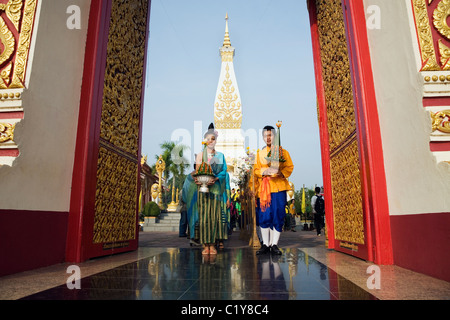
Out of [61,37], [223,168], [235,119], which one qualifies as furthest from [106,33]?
[235,119]

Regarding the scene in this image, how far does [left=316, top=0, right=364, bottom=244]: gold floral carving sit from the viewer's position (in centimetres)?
385

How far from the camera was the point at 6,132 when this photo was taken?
276 centimetres

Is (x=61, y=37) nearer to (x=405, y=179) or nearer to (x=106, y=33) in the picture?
(x=106, y=33)

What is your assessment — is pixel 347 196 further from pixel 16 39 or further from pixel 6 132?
pixel 16 39

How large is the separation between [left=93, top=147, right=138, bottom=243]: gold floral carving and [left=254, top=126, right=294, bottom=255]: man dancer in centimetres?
208

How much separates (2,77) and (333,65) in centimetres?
429

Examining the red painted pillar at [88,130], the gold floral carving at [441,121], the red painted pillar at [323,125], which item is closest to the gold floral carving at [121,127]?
the red painted pillar at [88,130]

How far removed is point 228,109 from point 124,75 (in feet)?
66.1

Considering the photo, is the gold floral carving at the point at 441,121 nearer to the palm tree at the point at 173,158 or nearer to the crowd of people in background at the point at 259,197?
the crowd of people in background at the point at 259,197

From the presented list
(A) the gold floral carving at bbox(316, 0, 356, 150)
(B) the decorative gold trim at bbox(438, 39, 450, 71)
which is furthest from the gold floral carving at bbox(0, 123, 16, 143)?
(B) the decorative gold trim at bbox(438, 39, 450, 71)

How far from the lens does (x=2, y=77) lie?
9.53 ft

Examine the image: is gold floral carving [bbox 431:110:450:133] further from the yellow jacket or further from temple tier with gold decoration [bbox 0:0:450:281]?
the yellow jacket

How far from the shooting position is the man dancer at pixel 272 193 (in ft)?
14.5
